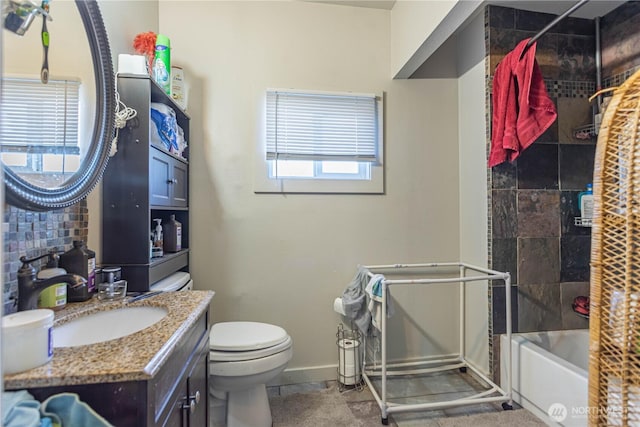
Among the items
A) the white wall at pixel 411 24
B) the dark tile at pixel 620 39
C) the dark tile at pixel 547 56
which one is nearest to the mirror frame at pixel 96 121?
the white wall at pixel 411 24

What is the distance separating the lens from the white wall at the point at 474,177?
1.97 metres

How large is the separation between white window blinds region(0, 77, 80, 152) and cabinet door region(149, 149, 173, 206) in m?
0.33

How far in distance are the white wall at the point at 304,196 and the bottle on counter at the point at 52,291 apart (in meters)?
0.91

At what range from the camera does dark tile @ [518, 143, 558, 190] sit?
6.27 feet

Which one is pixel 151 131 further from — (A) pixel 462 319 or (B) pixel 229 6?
(A) pixel 462 319

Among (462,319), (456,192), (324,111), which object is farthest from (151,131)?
(462,319)

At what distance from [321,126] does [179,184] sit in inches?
37.5

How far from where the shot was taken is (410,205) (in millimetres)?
2188

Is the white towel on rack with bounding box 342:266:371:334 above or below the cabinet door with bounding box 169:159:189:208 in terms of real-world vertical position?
below

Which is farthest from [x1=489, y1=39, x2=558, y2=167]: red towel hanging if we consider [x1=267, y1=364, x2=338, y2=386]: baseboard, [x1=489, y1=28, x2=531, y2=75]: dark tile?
[x1=267, y1=364, x2=338, y2=386]: baseboard

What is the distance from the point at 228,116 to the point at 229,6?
2.30ft

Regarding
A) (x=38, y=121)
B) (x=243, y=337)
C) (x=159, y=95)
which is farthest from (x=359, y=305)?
(x=38, y=121)

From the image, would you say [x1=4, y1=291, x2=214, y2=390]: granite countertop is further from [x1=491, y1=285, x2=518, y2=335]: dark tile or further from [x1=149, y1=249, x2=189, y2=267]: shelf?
[x1=491, y1=285, x2=518, y2=335]: dark tile

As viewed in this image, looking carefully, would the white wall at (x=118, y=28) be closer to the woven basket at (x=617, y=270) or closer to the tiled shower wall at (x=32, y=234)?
the tiled shower wall at (x=32, y=234)
